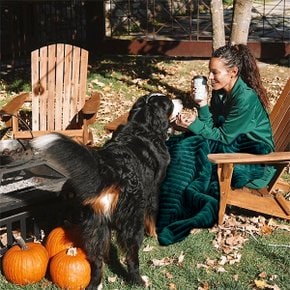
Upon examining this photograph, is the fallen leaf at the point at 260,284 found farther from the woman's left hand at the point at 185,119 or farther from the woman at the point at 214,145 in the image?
the woman's left hand at the point at 185,119

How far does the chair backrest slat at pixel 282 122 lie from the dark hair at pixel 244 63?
50 centimetres

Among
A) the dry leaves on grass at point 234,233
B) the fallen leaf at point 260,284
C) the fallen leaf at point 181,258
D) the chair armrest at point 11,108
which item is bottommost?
the fallen leaf at point 181,258

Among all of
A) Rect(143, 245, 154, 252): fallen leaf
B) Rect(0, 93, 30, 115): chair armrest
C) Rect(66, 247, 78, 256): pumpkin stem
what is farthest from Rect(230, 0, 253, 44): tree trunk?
Rect(66, 247, 78, 256): pumpkin stem

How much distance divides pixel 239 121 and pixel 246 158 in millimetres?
411

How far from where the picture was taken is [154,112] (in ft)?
14.1

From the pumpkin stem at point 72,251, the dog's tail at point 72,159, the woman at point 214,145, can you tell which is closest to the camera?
the dog's tail at point 72,159

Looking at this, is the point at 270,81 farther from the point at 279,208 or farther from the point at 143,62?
the point at 279,208

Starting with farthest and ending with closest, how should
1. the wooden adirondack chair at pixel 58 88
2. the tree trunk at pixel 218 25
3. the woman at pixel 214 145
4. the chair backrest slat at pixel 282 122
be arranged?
1. the tree trunk at pixel 218 25
2. the wooden adirondack chair at pixel 58 88
3. the chair backrest slat at pixel 282 122
4. the woman at pixel 214 145

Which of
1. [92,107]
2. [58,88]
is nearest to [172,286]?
[92,107]

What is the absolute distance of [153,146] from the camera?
4.18 meters

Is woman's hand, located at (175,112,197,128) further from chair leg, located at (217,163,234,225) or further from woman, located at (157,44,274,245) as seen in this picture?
chair leg, located at (217,163,234,225)

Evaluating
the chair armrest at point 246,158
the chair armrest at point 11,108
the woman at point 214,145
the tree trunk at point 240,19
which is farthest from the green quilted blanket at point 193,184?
the tree trunk at point 240,19

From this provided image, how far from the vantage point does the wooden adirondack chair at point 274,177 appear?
424cm

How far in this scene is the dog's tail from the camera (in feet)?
10.6
